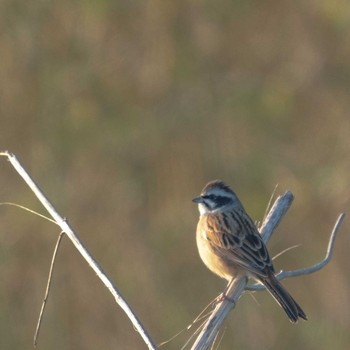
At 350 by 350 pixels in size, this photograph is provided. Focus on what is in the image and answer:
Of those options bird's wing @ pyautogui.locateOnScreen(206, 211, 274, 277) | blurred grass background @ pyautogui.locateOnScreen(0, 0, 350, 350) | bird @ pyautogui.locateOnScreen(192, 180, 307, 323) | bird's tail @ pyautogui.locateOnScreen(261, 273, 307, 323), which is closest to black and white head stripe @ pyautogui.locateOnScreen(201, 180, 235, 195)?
bird @ pyautogui.locateOnScreen(192, 180, 307, 323)

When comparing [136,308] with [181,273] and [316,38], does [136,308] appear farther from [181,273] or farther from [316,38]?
[316,38]

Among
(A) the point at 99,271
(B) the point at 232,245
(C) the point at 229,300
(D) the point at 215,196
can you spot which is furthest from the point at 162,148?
(A) the point at 99,271

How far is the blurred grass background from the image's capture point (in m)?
8.53

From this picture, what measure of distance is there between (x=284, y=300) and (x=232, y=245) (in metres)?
0.60

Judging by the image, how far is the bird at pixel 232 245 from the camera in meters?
5.34

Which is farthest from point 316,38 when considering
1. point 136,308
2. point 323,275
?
point 136,308

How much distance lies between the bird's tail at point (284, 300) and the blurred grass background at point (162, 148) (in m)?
3.14

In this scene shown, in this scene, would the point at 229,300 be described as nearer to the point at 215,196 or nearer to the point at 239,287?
the point at 239,287

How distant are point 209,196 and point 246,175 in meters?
2.68

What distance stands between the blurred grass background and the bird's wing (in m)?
2.52

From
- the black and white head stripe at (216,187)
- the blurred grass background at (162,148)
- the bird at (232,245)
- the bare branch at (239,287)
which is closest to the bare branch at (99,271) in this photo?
the bare branch at (239,287)

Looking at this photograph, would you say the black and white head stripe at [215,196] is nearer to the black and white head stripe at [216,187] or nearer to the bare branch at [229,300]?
the black and white head stripe at [216,187]

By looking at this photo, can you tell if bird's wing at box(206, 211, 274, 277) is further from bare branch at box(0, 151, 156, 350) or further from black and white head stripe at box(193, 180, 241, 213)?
bare branch at box(0, 151, 156, 350)

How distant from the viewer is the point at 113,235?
8727mm
